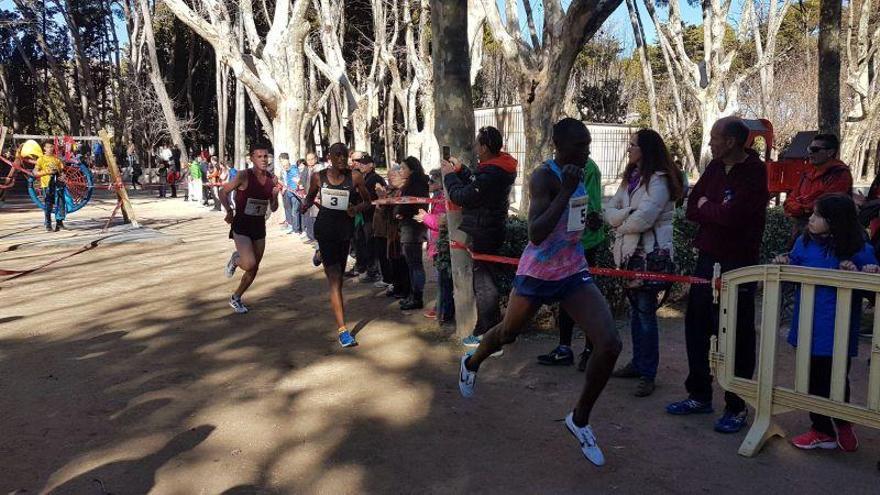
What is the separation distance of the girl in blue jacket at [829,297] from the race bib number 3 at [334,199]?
3.69m

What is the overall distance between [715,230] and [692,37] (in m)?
40.2

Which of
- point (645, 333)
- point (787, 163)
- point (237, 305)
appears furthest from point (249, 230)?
point (787, 163)

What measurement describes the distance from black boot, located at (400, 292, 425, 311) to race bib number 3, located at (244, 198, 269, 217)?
6.01 feet

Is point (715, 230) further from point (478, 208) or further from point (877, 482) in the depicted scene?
point (478, 208)

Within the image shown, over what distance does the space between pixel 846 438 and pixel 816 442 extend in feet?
0.53

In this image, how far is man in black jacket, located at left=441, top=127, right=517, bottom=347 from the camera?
213 inches

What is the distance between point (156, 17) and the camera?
128 feet

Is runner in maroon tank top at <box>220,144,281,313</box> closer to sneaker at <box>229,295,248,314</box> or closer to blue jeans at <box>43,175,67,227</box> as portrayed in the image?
sneaker at <box>229,295,248,314</box>

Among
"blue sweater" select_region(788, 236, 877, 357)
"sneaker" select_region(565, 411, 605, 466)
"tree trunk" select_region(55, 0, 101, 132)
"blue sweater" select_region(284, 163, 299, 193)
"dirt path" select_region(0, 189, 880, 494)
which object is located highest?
"tree trunk" select_region(55, 0, 101, 132)

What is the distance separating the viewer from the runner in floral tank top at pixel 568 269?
371cm

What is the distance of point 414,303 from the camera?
7742mm

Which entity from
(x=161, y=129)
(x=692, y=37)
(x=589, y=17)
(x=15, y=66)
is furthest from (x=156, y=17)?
(x=589, y=17)

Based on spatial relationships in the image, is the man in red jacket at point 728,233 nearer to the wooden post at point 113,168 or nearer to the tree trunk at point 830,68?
the tree trunk at point 830,68

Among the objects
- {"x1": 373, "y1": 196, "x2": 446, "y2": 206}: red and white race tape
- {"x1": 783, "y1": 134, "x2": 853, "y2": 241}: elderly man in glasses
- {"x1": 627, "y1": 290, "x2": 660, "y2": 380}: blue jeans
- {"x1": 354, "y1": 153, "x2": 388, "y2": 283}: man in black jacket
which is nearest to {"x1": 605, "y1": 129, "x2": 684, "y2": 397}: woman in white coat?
{"x1": 627, "y1": 290, "x2": 660, "y2": 380}: blue jeans
